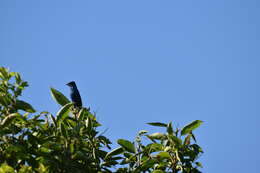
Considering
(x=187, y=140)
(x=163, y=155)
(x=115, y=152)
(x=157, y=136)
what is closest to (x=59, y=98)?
(x=115, y=152)

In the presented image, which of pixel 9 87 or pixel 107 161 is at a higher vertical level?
pixel 9 87

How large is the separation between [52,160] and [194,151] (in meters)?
1.26

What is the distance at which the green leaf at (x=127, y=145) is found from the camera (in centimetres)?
452

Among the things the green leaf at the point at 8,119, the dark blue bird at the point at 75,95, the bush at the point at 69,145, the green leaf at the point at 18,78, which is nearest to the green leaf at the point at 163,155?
the bush at the point at 69,145

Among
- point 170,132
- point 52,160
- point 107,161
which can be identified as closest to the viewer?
point 52,160

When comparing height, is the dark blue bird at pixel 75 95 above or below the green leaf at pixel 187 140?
above

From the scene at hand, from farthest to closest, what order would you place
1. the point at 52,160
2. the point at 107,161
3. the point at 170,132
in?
the point at 107,161, the point at 170,132, the point at 52,160

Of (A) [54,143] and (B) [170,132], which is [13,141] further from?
(B) [170,132]

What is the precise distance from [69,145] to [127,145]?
673 millimetres

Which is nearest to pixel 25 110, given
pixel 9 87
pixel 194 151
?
pixel 9 87

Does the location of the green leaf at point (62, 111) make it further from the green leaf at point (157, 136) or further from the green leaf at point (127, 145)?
the green leaf at point (157, 136)

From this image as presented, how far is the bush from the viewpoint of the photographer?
4.15 metres

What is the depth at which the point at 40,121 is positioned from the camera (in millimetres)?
4891

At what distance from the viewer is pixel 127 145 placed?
4.55 m
